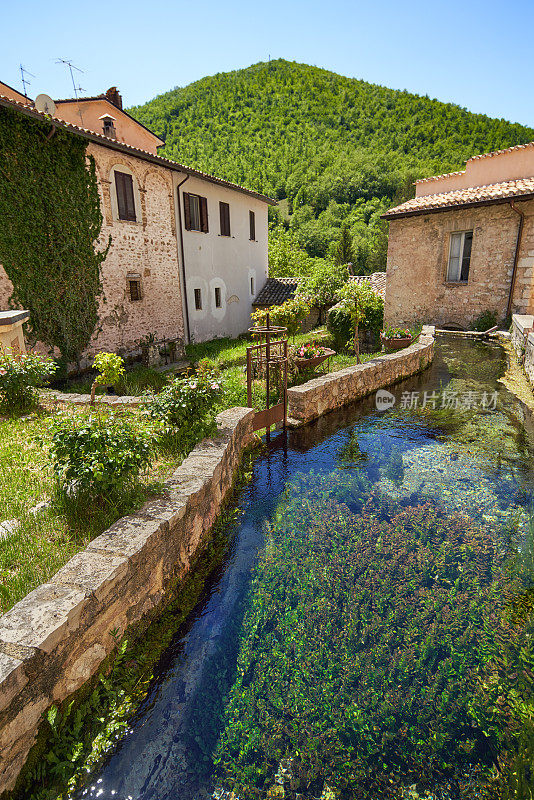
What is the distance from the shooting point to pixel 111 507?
3.84 metres

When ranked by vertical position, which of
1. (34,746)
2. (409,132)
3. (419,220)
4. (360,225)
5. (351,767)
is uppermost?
(409,132)

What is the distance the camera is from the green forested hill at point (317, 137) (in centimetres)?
5744

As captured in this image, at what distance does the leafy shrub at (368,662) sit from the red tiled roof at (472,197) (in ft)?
42.2

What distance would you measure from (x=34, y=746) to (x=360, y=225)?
6056cm

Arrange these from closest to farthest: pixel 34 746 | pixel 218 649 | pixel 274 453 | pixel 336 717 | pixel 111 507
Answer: pixel 34 746 < pixel 336 717 < pixel 218 649 < pixel 111 507 < pixel 274 453

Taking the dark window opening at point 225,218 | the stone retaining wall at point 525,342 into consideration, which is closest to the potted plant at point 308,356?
the stone retaining wall at point 525,342

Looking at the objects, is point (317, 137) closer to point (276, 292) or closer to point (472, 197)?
point (276, 292)

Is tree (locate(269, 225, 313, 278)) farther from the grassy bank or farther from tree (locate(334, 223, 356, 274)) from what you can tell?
the grassy bank

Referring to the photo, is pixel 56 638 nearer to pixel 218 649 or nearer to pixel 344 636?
pixel 218 649

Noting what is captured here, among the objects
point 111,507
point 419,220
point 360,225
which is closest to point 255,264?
point 419,220

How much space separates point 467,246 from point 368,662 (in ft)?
52.3

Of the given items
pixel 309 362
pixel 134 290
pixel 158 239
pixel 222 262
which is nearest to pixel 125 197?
pixel 158 239

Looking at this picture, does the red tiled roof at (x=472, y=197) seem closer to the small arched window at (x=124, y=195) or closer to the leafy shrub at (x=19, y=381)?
the small arched window at (x=124, y=195)

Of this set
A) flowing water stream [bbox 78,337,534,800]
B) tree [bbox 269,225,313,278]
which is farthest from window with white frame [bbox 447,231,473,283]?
tree [bbox 269,225,313,278]
